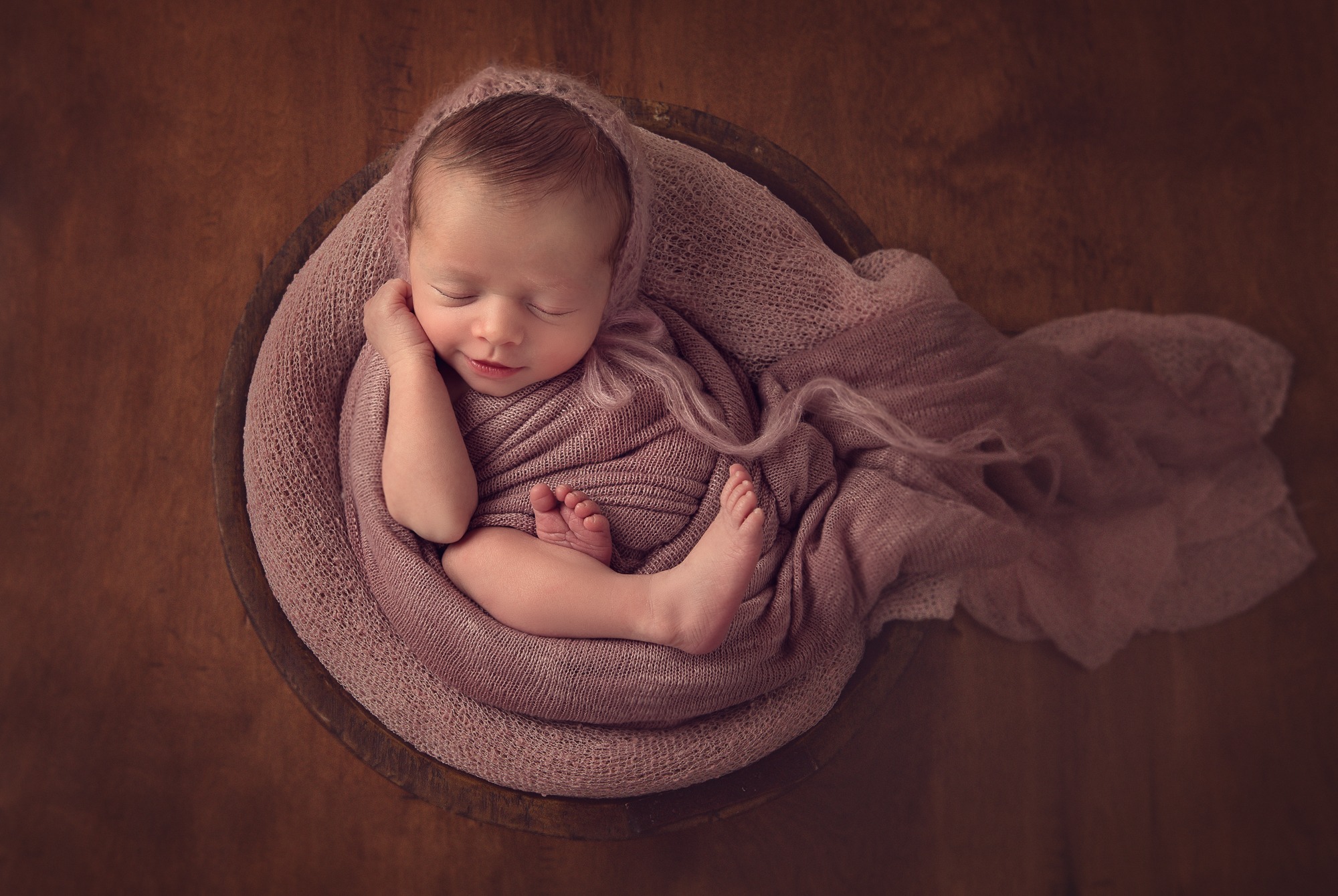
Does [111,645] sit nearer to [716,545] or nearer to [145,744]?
[145,744]

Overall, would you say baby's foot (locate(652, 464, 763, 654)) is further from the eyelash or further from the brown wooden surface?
the brown wooden surface

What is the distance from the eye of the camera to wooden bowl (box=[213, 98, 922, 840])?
29.2 inches

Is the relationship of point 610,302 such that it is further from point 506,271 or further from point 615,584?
point 615,584

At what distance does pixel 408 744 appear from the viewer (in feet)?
2.45

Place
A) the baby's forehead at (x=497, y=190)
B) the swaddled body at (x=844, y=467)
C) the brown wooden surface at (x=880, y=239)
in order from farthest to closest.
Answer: the brown wooden surface at (x=880, y=239)
the swaddled body at (x=844, y=467)
the baby's forehead at (x=497, y=190)

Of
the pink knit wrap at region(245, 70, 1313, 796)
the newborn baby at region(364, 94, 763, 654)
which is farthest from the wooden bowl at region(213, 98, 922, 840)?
the newborn baby at region(364, 94, 763, 654)

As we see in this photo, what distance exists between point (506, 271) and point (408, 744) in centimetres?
43

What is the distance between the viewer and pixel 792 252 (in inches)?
32.0

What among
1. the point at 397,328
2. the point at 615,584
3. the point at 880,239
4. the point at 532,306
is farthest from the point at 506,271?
the point at 880,239

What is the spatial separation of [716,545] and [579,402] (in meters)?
0.19

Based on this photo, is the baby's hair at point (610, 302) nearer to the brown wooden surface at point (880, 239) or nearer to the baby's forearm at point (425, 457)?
the baby's forearm at point (425, 457)

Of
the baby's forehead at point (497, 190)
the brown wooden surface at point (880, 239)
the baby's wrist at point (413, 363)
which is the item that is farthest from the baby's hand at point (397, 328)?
the brown wooden surface at point (880, 239)

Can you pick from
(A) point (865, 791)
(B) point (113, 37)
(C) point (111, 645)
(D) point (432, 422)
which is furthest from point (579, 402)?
(B) point (113, 37)

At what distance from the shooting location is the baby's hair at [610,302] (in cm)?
62
